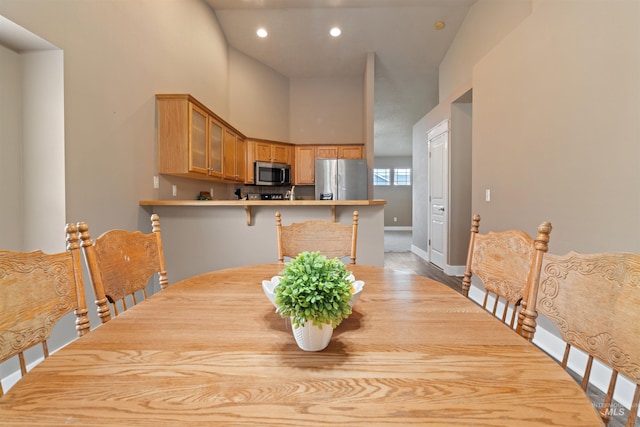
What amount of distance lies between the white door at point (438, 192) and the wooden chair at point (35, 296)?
4167 mm

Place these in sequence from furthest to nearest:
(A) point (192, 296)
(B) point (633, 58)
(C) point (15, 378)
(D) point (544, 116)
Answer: (D) point (544, 116)
(C) point (15, 378)
(B) point (633, 58)
(A) point (192, 296)

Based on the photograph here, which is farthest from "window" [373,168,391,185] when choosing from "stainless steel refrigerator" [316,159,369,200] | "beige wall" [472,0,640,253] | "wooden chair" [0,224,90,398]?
"wooden chair" [0,224,90,398]

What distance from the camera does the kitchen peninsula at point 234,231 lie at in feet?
9.00

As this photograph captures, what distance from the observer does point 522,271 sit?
3.38ft

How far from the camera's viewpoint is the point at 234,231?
2779 millimetres

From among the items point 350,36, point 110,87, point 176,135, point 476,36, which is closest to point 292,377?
point 110,87

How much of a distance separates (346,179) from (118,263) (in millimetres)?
4048

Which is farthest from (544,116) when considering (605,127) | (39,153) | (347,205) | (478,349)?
(39,153)

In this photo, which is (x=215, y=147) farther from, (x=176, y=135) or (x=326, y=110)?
(x=326, y=110)

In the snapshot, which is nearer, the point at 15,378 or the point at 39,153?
the point at 15,378

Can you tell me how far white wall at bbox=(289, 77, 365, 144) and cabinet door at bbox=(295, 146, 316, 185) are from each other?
0.21 metres

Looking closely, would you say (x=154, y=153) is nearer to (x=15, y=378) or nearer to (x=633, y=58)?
(x=15, y=378)

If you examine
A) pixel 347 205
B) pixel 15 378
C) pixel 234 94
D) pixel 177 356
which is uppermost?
pixel 234 94

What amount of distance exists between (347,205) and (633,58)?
195 cm
